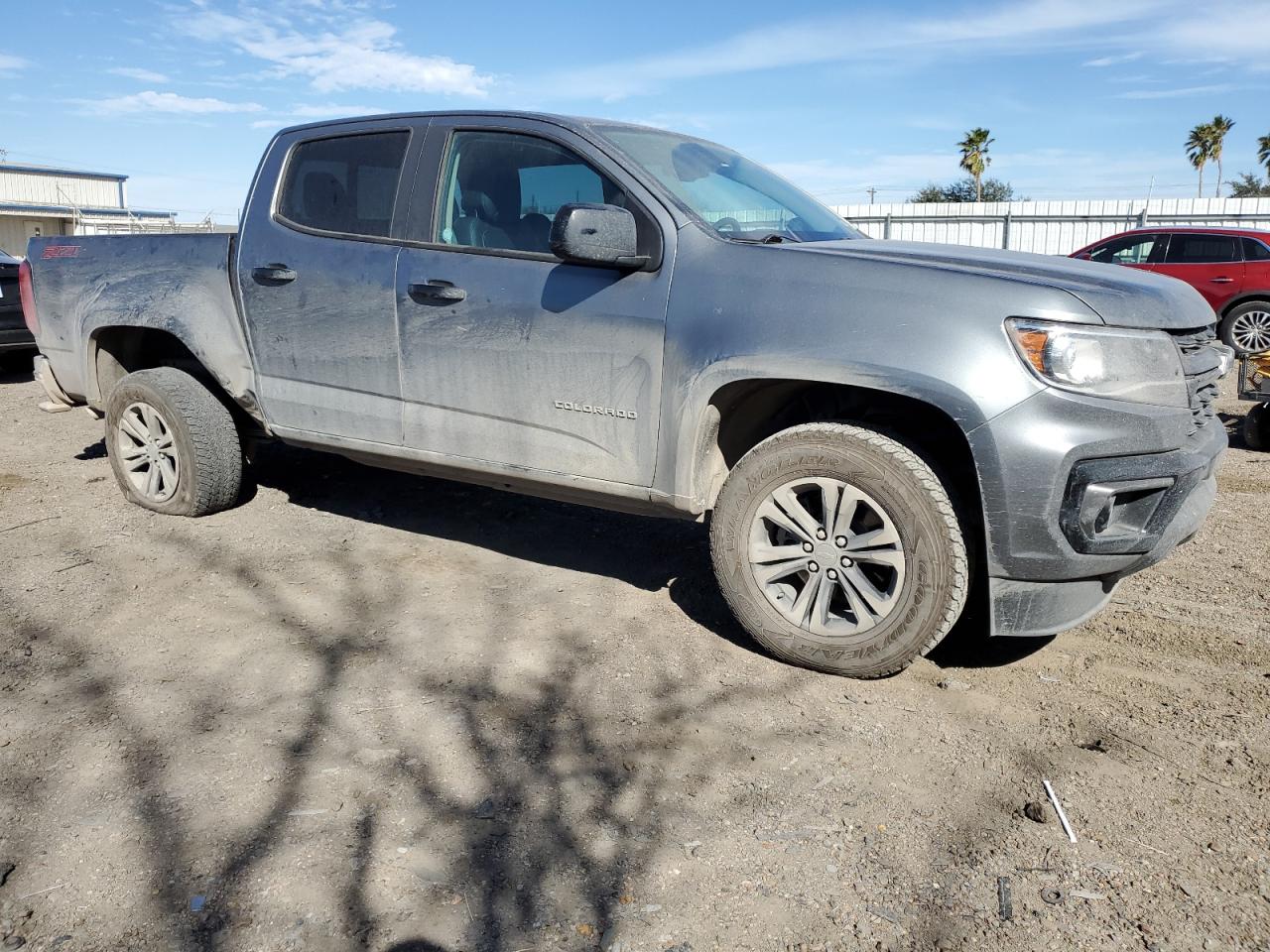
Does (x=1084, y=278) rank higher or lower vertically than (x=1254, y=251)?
lower

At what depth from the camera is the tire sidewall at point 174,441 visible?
4824 mm

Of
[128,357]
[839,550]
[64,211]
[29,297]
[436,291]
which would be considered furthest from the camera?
[64,211]

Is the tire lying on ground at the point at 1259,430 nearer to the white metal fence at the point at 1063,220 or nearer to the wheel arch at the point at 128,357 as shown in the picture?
the wheel arch at the point at 128,357

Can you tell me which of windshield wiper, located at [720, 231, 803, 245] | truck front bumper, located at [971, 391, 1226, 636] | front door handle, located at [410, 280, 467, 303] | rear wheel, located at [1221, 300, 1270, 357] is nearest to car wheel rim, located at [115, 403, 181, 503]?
front door handle, located at [410, 280, 467, 303]

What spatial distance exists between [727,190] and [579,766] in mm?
2335

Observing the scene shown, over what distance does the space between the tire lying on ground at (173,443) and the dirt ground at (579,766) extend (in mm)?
455

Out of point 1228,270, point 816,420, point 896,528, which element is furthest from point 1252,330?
point 896,528

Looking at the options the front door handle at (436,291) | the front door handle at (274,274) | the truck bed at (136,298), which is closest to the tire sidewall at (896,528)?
the front door handle at (436,291)

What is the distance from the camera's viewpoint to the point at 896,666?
324 cm

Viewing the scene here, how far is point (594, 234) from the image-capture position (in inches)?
133

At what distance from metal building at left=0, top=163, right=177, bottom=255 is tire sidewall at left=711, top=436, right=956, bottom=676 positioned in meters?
37.6

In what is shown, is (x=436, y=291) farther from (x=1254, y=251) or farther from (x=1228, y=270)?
(x=1254, y=251)

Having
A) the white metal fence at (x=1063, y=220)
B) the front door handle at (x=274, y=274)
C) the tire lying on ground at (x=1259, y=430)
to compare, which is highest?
the white metal fence at (x=1063, y=220)

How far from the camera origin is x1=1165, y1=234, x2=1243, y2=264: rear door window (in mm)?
11815
